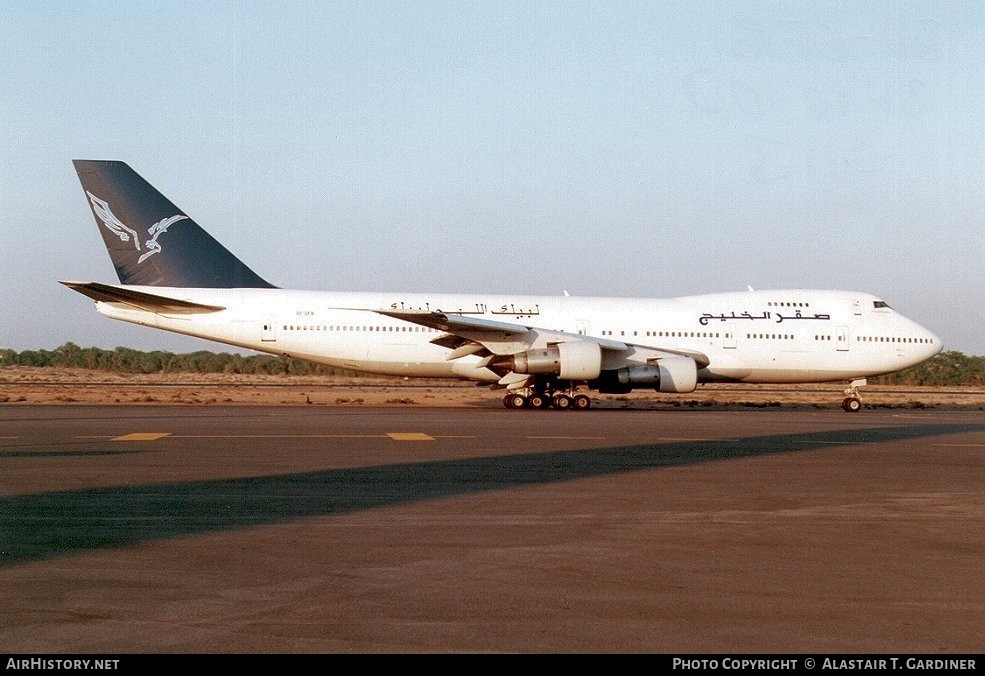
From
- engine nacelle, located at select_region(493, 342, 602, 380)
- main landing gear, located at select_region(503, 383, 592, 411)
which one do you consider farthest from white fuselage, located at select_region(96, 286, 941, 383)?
engine nacelle, located at select_region(493, 342, 602, 380)

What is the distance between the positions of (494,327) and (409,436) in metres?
9.70

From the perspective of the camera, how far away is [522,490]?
9891 mm

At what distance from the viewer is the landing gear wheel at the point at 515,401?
1073 inches

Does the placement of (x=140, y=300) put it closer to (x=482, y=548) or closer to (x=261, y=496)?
(x=261, y=496)

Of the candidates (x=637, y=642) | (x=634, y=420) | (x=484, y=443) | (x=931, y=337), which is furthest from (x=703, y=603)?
(x=931, y=337)

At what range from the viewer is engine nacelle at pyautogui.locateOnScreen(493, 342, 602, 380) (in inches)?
998

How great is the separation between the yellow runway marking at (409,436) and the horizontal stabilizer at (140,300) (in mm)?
12058

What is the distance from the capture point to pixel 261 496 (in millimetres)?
9125

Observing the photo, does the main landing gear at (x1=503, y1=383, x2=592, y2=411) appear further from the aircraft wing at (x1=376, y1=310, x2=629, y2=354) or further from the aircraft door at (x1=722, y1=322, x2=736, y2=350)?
the aircraft door at (x1=722, y1=322, x2=736, y2=350)

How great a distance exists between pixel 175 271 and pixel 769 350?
17.3 meters

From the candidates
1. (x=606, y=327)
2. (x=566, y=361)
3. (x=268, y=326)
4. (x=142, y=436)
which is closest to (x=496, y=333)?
(x=566, y=361)

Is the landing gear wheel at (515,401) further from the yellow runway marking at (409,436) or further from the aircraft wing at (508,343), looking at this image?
the yellow runway marking at (409,436)

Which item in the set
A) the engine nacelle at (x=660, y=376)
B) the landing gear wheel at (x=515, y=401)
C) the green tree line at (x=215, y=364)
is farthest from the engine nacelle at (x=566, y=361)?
Answer: the green tree line at (x=215, y=364)
